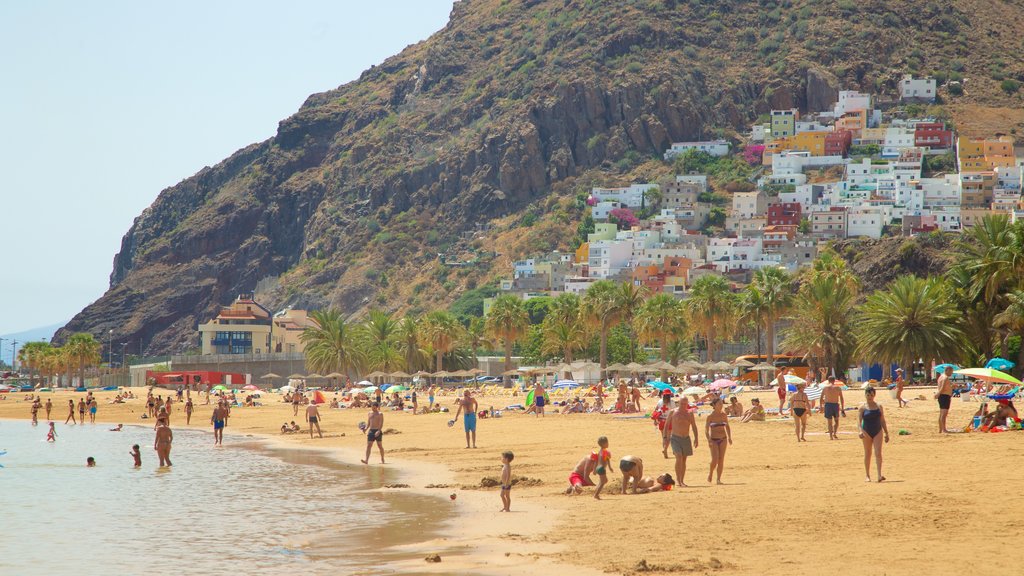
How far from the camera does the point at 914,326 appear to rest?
1779 inches

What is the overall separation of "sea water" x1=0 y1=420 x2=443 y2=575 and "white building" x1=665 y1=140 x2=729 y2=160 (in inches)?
6604

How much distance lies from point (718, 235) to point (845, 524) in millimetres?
158603

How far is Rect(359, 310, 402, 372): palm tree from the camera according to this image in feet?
284

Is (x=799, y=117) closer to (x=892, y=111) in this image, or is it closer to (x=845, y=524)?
(x=892, y=111)

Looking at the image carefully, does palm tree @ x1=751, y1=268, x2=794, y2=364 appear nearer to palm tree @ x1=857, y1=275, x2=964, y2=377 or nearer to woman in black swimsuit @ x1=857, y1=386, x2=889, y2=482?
palm tree @ x1=857, y1=275, x2=964, y2=377

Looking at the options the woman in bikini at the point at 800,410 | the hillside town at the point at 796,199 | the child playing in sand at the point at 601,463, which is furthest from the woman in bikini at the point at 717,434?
the hillside town at the point at 796,199

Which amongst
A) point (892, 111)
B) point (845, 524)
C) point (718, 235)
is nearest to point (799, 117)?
point (892, 111)

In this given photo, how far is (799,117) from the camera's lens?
197875mm

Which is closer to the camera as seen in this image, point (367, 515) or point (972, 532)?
point (972, 532)

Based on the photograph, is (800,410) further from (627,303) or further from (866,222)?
(866,222)

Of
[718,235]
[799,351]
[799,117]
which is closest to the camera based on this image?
[799,351]

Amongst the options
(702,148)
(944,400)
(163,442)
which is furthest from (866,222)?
(163,442)

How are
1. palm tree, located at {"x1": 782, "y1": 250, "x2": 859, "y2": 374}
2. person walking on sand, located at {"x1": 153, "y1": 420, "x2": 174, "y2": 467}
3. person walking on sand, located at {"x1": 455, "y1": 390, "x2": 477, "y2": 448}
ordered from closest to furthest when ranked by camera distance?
person walking on sand, located at {"x1": 455, "y1": 390, "x2": 477, "y2": 448} → person walking on sand, located at {"x1": 153, "y1": 420, "x2": 174, "y2": 467} → palm tree, located at {"x1": 782, "y1": 250, "x2": 859, "y2": 374}

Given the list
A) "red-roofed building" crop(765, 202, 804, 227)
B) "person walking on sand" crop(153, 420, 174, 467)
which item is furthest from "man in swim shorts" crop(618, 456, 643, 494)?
"red-roofed building" crop(765, 202, 804, 227)
